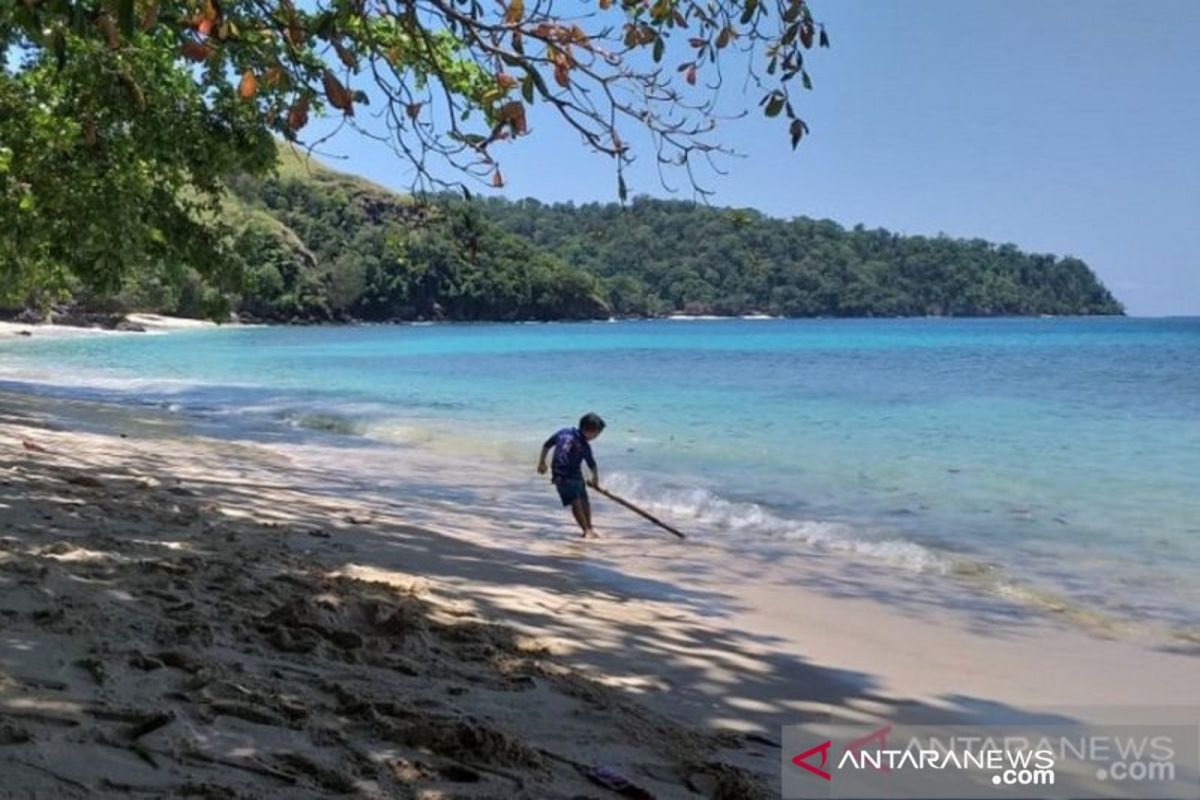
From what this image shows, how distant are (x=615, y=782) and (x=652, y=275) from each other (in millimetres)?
143982

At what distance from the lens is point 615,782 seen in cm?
300

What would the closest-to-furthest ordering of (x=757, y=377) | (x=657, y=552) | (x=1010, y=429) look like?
(x=657, y=552), (x=1010, y=429), (x=757, y=377)

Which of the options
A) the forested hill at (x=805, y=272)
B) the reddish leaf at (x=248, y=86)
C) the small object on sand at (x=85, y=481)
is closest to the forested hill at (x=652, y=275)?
the forested hill at (x=805, y=272)

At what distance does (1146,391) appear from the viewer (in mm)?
30312

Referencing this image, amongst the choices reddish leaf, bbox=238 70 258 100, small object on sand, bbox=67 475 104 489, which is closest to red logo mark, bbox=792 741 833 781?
reddish leaf, bbox=238 70 258 100

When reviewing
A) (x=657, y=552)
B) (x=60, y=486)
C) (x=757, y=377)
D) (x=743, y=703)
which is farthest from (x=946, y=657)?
(x=757, y=377)

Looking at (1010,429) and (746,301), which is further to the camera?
(746,301)

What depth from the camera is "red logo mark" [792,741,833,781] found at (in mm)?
3320

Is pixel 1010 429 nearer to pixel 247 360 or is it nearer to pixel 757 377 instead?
pixel 757 377

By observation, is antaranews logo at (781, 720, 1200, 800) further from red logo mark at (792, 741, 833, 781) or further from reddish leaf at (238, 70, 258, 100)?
reddish leaf at (238, 70, 258, 100)

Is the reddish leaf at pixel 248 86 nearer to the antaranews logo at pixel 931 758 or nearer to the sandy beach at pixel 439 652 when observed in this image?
the sandy beach at pixel 439 652

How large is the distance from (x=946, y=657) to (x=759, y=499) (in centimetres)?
659

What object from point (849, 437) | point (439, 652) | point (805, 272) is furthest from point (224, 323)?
Result: point (805, 272)

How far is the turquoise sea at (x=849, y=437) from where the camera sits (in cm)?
938
